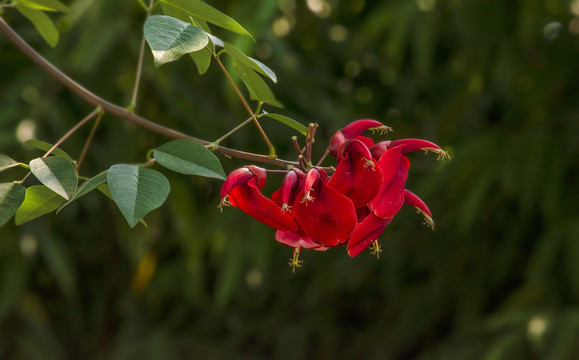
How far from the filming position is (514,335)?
1146 millimetres

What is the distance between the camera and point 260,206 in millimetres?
341

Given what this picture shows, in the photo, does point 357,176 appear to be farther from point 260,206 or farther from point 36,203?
point 36,203

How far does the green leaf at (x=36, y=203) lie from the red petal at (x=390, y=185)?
175 mm

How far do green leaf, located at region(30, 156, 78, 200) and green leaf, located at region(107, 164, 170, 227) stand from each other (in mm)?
23

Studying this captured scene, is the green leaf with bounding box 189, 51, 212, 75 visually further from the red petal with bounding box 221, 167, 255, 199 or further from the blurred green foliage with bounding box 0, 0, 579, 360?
the blurred green foliage with bounding box 0, 0, 579, 360

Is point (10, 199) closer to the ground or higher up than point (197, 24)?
closer to the ground

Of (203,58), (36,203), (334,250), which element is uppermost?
(203,58)

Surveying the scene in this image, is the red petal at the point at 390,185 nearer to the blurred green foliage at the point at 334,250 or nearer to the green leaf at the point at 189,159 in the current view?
the green leaf at the point at 189,159

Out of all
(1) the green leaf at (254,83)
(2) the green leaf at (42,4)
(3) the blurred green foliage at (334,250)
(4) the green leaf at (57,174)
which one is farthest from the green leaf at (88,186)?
(3) the blurred green foliage at (334,250)

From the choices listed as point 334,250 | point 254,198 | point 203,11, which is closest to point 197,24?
point 203,11

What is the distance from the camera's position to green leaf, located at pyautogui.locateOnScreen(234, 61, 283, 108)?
37 cm

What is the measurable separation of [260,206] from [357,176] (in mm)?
56

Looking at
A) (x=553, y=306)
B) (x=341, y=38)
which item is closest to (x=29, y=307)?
(x=341, y=38)

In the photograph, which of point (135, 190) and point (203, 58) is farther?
point (203, 58)
